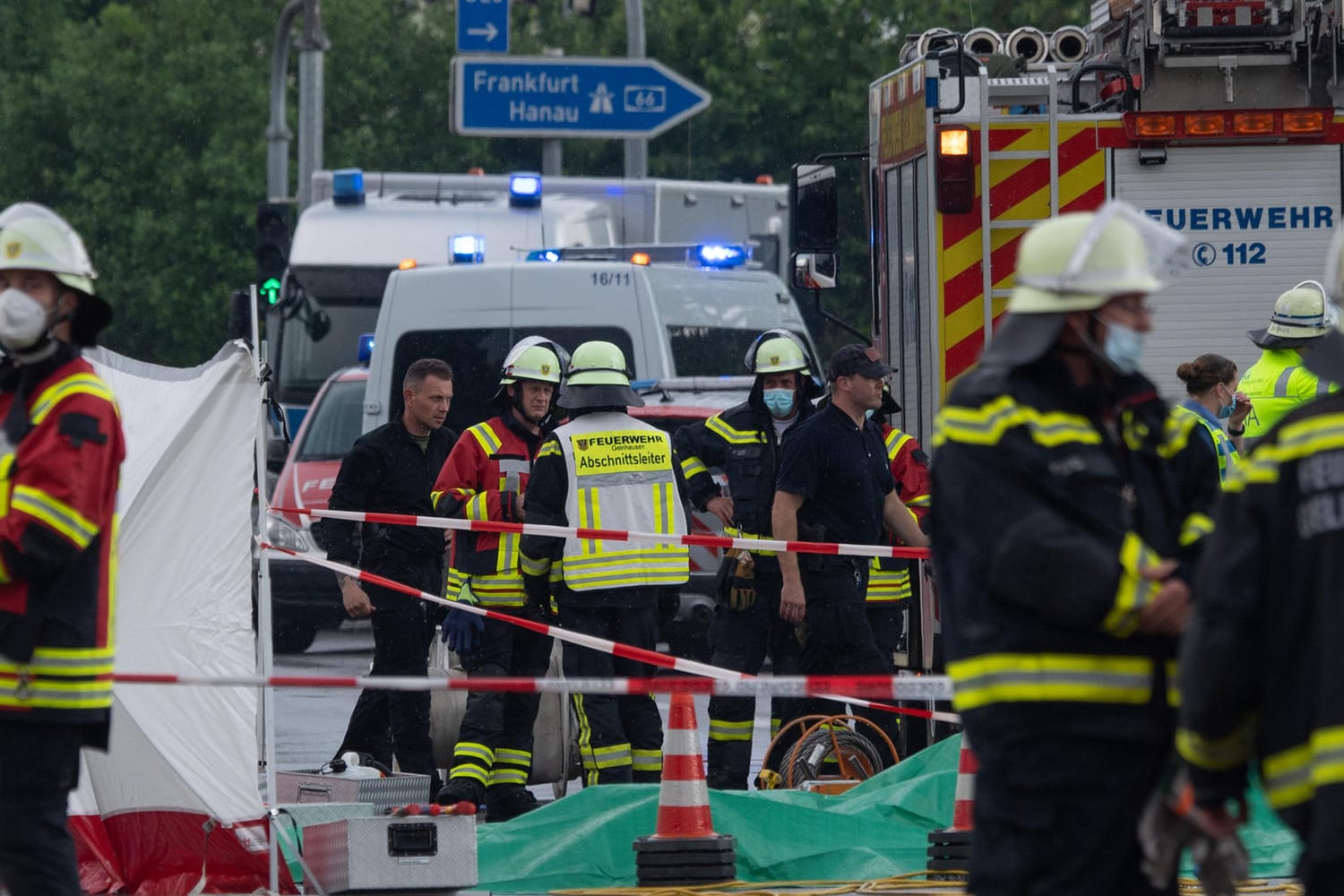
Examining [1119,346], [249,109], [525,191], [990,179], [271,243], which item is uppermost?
[249,109]

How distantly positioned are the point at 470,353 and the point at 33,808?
9484 millimetres

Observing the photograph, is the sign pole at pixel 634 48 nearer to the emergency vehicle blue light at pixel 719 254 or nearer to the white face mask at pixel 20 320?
the emergency vehicle blue light at pixel 719 254

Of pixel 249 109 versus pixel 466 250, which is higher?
pixel 249 109

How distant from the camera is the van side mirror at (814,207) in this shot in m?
11.4

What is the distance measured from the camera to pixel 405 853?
23.7 ft

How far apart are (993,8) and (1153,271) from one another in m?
31.0

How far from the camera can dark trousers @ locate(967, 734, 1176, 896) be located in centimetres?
402

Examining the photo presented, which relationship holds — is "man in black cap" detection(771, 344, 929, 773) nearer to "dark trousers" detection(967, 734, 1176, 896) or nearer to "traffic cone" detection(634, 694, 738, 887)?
"traffic cone" detection(634, 694, 738, 887)

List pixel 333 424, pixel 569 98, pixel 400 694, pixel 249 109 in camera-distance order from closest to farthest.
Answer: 1. pixel 400 694
2. pixel 333 424
3. pixel 569 98
4. pixel 249 109

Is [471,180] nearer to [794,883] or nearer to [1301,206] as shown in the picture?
[1301,206]

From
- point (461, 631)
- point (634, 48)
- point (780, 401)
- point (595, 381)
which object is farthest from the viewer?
point (634, 48)

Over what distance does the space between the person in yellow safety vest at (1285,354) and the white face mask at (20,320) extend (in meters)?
5.45

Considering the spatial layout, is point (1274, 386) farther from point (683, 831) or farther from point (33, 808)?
point (33, 808)

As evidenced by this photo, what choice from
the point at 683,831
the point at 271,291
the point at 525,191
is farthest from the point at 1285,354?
the point at 271,291
